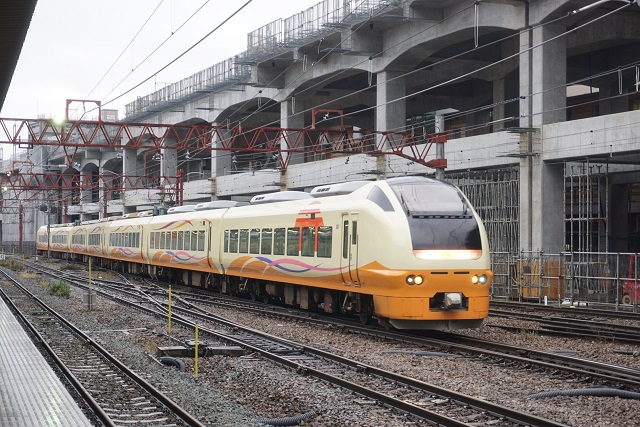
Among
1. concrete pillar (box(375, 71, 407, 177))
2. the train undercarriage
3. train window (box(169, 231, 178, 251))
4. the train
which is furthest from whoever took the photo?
concrete pillar (box(375, 71, 407, 177))

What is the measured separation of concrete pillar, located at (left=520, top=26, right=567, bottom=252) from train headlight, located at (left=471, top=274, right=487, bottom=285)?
618 inches

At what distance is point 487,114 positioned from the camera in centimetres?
4869

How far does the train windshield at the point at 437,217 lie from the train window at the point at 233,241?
35.5 feet

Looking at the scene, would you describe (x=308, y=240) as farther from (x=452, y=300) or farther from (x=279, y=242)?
(x=452, y=300)

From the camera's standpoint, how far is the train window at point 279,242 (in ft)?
77.2

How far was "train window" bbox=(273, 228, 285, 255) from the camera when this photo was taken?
77.2 ft

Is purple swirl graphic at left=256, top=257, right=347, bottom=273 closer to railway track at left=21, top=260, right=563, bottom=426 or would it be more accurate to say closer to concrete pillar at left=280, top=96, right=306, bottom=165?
railway track at left=21, top=260, right=563, bottom=426

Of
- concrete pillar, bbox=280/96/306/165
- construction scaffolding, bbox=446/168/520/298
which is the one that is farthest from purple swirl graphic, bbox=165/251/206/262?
concrete pillar, bbox=280/96/306/165

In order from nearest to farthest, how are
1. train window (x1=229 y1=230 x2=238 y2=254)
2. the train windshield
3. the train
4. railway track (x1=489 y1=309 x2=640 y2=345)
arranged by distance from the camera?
the train → the train windshield → railway track (x1=489 y1=309 x2=640 y2=345) → train window (x1=229 y1=230 x2=238 y2=254)

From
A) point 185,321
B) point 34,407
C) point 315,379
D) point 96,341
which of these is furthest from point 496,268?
point 34,407

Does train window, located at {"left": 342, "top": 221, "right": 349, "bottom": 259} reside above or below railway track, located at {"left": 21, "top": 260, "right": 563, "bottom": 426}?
above

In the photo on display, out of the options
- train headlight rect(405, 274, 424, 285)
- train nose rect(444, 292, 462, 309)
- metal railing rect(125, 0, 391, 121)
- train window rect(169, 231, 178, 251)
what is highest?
metal railing rect(125, 0, 391, 121)

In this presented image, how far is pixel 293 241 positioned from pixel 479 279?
6801mm

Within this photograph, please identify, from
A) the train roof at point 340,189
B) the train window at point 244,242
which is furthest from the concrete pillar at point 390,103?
the train roof at point 340,189
